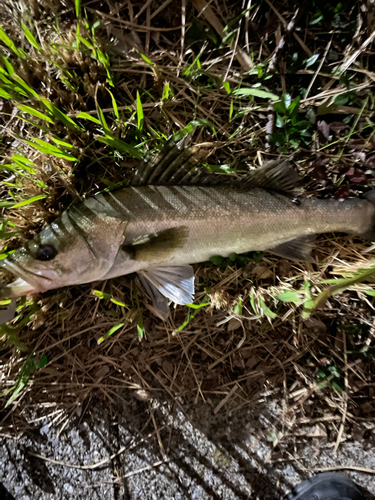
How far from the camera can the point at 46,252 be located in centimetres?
174

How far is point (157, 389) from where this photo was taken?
7.22 ft

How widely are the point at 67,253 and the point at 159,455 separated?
5.13 ft

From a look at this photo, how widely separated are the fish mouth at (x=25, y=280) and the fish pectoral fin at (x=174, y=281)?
0.55 m

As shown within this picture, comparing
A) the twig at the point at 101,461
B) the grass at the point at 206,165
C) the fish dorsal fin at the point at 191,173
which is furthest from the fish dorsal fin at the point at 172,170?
the twig at the point at 101,461

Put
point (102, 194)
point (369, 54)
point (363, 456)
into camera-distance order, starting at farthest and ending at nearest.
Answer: point (363, 456), point (369, 54), point (102, 194)

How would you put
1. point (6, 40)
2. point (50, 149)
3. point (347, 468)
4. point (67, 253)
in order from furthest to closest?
point (347, 468) → point (50, 149) → point (67, 253) → point (6, 40)

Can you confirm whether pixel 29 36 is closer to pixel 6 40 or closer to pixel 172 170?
pixel 6 40

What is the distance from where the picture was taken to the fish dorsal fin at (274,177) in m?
1.95

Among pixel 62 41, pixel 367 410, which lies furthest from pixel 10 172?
pixel 367 410

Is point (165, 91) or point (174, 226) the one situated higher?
point (165, 91)

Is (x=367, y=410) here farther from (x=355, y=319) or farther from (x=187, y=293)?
(x=187, y=293)

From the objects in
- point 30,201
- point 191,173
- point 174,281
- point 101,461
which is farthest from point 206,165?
point 101,461

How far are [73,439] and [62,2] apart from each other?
9.66 feet

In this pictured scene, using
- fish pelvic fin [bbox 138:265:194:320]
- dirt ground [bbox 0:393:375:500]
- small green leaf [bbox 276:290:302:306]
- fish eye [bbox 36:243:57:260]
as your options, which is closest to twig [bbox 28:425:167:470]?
dirt ground [bbox 0:393:375:500]
